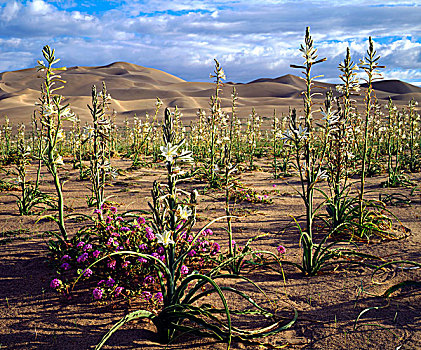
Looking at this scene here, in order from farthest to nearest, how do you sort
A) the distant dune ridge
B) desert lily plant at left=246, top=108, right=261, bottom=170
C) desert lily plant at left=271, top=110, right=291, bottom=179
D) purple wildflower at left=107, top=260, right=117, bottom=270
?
the distant dune ridge
desert lily plant at left=246, top=108, right=261, bottom=170
desert lily plant at left=271, top=110, right=291, bottom=179
purple wildflower at left=107, top=260, right=117, bottom=270

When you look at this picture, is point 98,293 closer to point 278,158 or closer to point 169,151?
point 169,151

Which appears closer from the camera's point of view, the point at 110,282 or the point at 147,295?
the point at 147,295

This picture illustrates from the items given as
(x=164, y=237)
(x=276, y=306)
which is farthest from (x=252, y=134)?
(x=164, y=237)

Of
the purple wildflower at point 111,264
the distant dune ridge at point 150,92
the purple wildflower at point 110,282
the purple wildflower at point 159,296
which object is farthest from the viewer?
the distant dune ridge at point 150,92

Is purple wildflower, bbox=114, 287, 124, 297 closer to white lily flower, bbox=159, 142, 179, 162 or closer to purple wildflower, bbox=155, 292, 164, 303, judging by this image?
purple wildflower, bbox=155, 292, 164, 303

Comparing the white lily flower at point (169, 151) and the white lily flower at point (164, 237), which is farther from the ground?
the white lily flower at point (169, 151)

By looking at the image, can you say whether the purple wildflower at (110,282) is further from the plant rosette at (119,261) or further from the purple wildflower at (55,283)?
the purple wildflower at (55,283)

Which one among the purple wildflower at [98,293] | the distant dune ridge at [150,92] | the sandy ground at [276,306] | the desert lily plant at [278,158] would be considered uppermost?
the distant dune ridge at [150,92]

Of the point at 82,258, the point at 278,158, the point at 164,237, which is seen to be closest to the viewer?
the point at 164,237

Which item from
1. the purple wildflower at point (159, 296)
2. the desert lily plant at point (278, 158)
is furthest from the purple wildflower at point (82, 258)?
the desert lily plant at point (278, 158)

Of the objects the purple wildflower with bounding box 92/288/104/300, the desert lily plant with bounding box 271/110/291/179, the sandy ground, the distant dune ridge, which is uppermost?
the distant dune ridge

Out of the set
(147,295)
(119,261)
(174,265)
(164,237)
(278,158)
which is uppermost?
(164,237)

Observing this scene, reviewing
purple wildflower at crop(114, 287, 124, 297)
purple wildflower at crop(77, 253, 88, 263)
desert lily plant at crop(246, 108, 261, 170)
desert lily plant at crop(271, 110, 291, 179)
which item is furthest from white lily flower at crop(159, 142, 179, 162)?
desert lily plant at crop(246, 108, 261, 170)

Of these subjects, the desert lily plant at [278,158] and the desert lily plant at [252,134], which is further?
the desert lily plant at [252,134]
